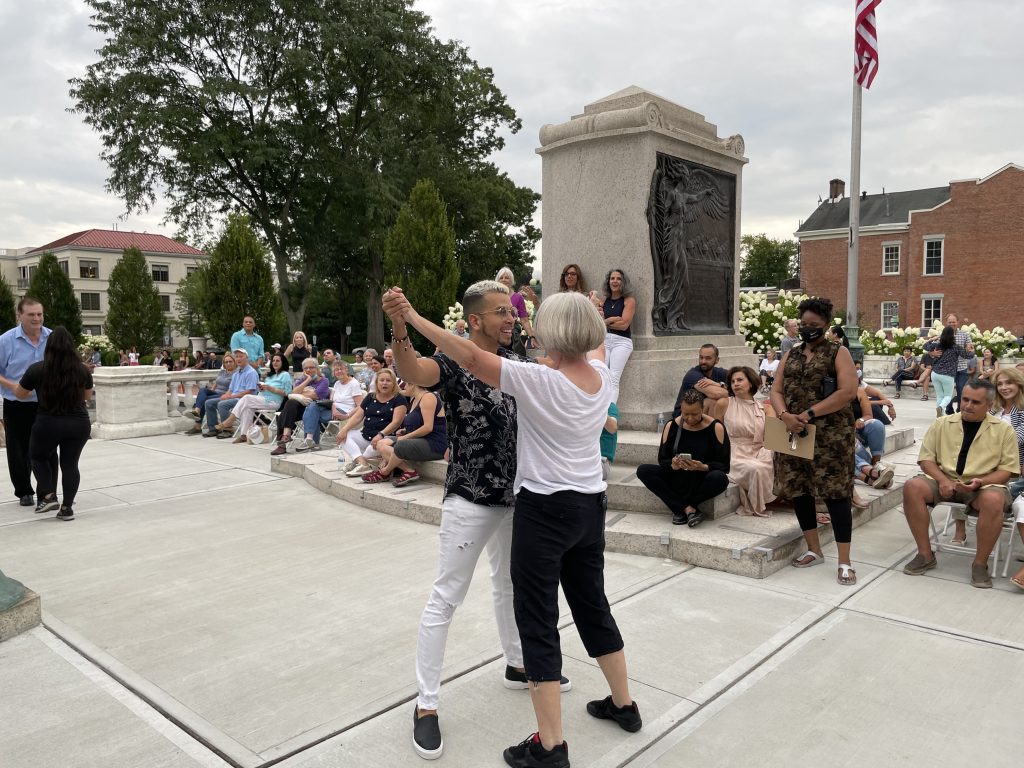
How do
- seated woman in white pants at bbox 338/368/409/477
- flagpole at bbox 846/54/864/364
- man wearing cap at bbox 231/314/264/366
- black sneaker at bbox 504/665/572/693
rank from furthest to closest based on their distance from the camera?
flagpole at bbox 846/54/864/364 → man wearing cap at bbox 231/314/264/366 → seated woman in white pants at bbox 338/368/409/477 → black sneaker at bbox 504/665/572/693

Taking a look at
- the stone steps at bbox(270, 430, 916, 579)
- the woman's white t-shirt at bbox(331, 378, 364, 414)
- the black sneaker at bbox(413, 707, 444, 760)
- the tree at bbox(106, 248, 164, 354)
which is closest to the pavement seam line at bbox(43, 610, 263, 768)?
the black sneaker at bbox(413, 707, 444, 760)

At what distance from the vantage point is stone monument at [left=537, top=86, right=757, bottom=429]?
7320 millimetres

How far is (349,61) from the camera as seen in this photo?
3138 cm

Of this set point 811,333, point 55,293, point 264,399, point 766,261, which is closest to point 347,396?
point 264,399

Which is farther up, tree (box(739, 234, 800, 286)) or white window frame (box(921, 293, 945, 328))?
tree (box(739, 234, 800, 286))

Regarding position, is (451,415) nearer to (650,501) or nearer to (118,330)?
(650,501)

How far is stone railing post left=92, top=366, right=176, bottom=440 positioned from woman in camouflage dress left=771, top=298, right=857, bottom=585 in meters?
10.8

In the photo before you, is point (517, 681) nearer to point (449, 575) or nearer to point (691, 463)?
point (449, 575)

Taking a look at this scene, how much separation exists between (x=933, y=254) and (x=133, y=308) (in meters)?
43.4

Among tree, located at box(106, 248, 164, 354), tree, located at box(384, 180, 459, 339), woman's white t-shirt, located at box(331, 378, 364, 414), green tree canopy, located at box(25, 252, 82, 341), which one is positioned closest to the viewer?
woman's white t-shirt, located at box(331, 378, 364, 414)

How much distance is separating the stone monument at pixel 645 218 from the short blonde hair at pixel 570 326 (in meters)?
4.78

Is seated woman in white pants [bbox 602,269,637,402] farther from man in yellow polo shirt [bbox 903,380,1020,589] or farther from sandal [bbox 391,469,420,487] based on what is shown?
man in yellow polo shirt [bbox 903,380,1020,589]

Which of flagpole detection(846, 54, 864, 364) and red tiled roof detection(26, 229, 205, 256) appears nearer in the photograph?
flagpole detection(846, 54, 864, 364)

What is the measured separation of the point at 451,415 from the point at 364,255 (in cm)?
3785
